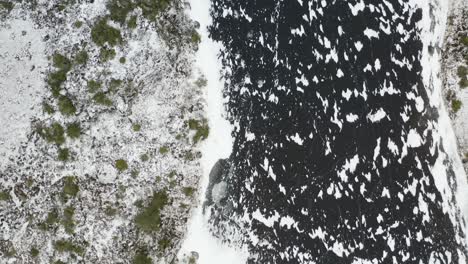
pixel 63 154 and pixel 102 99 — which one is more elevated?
pixel 102 99

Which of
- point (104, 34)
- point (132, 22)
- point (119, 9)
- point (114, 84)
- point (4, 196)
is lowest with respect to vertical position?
point (4, 196)

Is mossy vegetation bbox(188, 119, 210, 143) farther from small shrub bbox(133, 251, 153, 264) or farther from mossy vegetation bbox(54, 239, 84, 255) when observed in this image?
mossy vegetation bbox(54, 239, 84, 255)

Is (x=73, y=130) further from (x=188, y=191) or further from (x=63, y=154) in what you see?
(x=188, y=191)

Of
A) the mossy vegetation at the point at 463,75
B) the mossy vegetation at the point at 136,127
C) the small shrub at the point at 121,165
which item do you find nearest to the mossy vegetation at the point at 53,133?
the small shrub at the point at 121,165

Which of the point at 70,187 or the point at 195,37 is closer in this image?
the point at 70,187

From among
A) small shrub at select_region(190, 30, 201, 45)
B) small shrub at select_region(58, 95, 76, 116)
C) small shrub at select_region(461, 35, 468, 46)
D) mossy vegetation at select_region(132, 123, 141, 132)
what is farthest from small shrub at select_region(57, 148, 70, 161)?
small shrub at select_region(461, 35, 468, 46)

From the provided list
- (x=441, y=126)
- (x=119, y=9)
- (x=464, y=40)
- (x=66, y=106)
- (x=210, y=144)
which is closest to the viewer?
(x=66, y=106)

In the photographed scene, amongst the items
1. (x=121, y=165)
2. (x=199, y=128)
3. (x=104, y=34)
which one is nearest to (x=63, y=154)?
(x=121, y=165)
